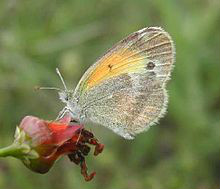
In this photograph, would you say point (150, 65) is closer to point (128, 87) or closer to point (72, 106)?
point (128, 87)

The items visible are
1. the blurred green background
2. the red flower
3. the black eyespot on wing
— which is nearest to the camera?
the red flower

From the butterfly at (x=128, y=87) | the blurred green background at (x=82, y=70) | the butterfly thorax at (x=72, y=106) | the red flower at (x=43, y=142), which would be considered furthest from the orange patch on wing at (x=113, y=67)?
the blurred green background at (x=82, y=70)

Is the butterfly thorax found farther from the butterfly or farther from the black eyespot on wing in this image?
the black eyespot on wing

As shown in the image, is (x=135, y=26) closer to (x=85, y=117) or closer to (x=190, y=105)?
(x=190, y=105)

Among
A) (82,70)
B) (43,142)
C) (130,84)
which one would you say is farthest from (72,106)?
(82,70)

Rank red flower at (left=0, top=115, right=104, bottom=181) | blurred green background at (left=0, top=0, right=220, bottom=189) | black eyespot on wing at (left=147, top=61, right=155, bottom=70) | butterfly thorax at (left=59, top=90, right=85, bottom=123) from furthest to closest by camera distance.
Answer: blurred green background at (left=0, top=0, right=220, bottom=189)
black eyespot on wing at (left=147, top=61, right=155, bottom=70)
butterfly thorax at (left=59, top=90, right=85, bottom=123)
red flower at (left=0, top=115, right=104, bottom=181)

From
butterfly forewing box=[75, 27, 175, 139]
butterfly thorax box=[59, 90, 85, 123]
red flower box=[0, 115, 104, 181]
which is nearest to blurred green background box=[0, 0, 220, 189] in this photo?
butterfly forewing box=[75, 27, 175, 139]
